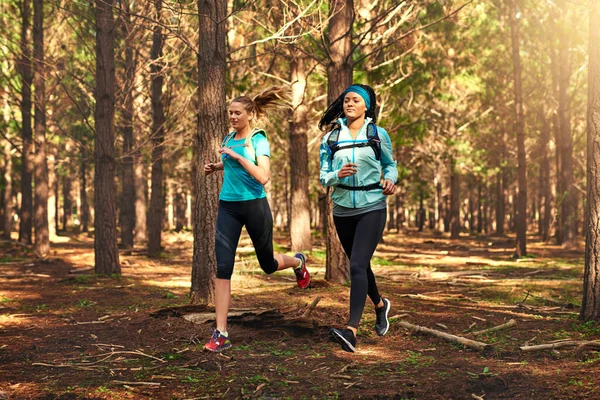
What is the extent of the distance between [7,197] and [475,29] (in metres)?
22.0

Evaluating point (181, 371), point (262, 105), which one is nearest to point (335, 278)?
point (262, 105)

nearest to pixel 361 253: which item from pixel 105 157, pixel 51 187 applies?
pixel 105 157

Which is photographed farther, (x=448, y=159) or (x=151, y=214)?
→ (x=448, y=159)

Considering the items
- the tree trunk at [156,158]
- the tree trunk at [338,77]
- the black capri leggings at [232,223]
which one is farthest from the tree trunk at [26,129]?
the black capri leggings at [232,223]

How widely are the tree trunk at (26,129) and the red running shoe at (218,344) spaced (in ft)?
47.4

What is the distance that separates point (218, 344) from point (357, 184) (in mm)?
1931

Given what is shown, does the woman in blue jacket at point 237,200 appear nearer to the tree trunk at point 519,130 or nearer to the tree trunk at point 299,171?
the tree trunk at point 299,171

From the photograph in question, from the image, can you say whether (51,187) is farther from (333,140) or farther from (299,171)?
(333,140)

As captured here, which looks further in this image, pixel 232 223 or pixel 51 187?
pixel 51 187

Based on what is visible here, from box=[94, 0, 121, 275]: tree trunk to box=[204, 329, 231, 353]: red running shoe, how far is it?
27.8 feet

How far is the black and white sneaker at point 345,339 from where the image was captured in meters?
6.05

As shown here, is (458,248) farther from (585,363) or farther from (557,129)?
(585,363)

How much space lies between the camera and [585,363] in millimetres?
5539

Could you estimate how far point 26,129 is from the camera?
23.5 m
